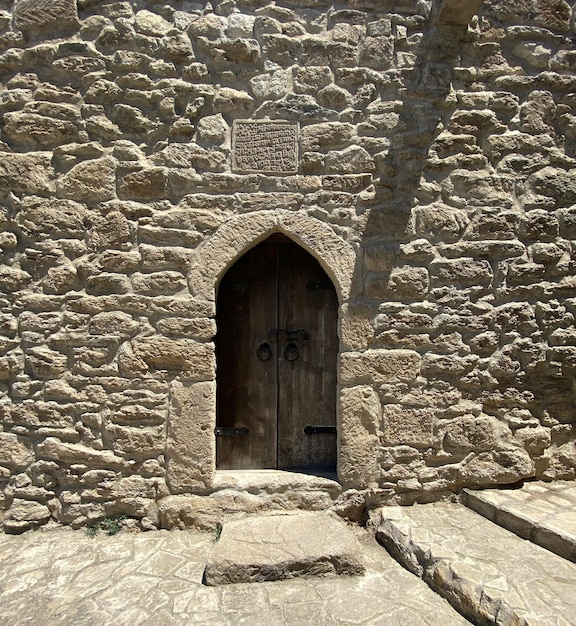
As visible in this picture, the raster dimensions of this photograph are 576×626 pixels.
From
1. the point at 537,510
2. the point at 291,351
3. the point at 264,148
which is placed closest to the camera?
the point at 537,510

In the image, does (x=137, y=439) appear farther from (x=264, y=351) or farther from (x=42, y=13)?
(x=42, y=13)

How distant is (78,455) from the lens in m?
2.76

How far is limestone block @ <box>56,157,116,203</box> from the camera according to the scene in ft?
9.18

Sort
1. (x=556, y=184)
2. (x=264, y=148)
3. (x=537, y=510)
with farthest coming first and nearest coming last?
(x=556, y=184) < (x=264, y=148) < (x=537, y=510)

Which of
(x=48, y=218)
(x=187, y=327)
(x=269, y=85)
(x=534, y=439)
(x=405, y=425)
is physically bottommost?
(x=534, y=439)

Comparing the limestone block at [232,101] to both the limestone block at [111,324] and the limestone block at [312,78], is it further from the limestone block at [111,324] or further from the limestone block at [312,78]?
Answer: the limestone block at [111,324]

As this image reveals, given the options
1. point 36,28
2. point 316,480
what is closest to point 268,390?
point 316,480

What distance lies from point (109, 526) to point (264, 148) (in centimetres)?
260

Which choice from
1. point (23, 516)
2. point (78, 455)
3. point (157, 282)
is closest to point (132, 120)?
point (157, 282)

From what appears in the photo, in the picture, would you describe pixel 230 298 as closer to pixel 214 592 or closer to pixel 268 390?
pixel 268 390

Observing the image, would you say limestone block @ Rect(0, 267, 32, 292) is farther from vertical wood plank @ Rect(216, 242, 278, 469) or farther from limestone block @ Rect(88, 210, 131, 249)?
vertical wood plank @ Rect(216, 242, 278, 469)

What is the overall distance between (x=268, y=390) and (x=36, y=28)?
2811 mm

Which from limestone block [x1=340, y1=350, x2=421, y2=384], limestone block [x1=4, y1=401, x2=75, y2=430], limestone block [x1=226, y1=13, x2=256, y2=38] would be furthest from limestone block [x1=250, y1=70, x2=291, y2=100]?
limestone block [x1=4, y1=401, x2=75, y2=430]

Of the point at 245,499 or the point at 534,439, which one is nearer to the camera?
the point at 245,499
